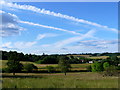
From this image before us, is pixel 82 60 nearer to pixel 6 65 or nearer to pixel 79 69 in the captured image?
pixel 79 69

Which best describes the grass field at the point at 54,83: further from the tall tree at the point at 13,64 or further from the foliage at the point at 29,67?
the foliage at the point at 29,67

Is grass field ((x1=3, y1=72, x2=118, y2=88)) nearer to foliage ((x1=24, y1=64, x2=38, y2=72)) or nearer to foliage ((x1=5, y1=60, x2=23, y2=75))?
foliage ((x1=5, y1=60, x2=23, y2=75))

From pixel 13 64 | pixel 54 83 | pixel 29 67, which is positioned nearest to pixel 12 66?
pixel 13 64

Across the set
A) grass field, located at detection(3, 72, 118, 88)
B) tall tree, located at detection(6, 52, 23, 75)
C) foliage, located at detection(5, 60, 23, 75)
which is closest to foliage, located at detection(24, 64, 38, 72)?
tall tree, located at detection(6, 52, 23, 75)

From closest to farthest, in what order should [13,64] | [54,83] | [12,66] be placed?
[54,83]
[12,66]
[13,64]

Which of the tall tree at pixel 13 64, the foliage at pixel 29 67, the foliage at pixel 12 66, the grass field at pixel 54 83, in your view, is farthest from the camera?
the foliage at pixel 29 67

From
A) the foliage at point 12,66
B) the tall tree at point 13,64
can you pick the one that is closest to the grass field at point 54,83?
the tall tree at point 13,64

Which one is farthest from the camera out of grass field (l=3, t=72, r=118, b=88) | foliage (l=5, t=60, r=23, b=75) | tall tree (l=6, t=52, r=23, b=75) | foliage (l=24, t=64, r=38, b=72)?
foliage (l=24, t=64, r=38, b=72)

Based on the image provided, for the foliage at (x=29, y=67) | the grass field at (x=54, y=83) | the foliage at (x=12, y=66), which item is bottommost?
the foliage at (x=29, y=67)

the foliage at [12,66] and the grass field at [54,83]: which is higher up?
the grass field at [54,83]

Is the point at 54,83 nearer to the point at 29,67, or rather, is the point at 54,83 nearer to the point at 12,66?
the point at 12,66

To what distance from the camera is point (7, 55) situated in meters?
48.1

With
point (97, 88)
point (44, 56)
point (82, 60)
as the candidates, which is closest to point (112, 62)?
point (82, 60)

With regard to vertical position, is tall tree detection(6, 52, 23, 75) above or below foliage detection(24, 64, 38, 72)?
above
